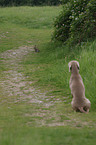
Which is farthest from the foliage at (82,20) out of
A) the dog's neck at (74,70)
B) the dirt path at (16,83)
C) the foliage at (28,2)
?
the foliage at (28,2)

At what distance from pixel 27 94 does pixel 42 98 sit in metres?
0.61

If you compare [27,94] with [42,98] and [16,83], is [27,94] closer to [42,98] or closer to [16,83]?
[42,98]

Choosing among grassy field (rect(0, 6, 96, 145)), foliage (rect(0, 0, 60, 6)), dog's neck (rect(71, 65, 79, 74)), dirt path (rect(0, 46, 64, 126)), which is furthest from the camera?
foliage (rect(0, 0, 60, 6))

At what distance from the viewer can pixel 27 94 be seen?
7172 millimetres

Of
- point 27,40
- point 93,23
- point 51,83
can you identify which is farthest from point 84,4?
point 27,40

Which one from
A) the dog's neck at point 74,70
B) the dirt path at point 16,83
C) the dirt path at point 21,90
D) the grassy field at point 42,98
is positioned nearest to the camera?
the grassy field at point 42,98

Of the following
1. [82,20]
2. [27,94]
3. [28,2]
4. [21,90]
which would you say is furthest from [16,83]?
[28,2]

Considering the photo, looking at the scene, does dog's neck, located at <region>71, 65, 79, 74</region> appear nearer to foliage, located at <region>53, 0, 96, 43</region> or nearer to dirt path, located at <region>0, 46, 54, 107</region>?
dirt path, located at <region>0, 46, 54, 107</region>

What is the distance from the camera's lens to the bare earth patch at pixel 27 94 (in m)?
4.60

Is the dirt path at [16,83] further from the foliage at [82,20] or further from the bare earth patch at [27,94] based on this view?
the foliage at [82,20]

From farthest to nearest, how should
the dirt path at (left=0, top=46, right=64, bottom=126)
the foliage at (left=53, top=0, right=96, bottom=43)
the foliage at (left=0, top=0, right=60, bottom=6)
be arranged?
the foliage at (left=0, top=0, right=60, bottom=6)
the foliage at (left=53, top=0, right=96, bottom=43)
the dirt path at (left=0, top=46, right=64, bottom=126)

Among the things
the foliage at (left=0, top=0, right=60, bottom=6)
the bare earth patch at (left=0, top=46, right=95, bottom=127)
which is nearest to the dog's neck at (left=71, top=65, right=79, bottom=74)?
the bare earth patch at (left=0, top=46, right=95, bottom=127)

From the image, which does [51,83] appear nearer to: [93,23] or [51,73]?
[51,73]

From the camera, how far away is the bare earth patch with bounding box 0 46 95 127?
4.60 m
